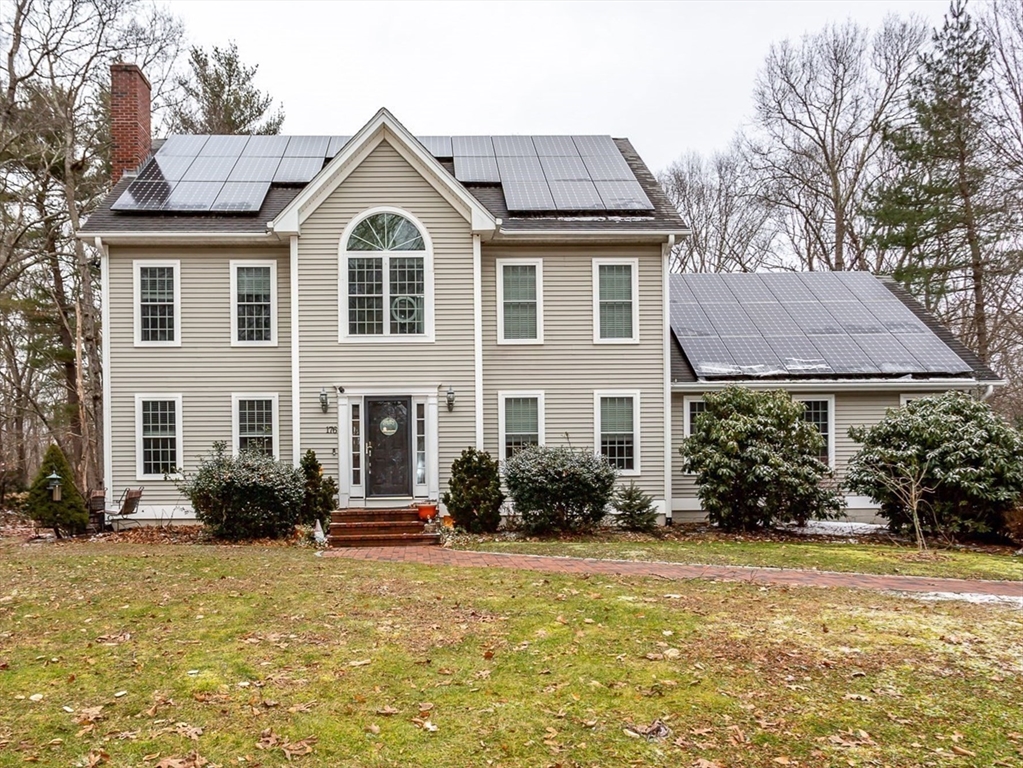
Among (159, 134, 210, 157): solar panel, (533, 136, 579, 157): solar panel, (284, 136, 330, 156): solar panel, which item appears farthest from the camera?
(533, 136, 579, 157): solar panel

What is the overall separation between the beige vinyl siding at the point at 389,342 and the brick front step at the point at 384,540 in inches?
74.5

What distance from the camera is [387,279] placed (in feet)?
48.4

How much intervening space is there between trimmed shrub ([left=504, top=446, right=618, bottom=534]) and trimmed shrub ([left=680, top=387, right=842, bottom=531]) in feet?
6.95

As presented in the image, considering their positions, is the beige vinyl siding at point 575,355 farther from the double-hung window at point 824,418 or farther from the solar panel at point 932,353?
the solar panel at point 932,353

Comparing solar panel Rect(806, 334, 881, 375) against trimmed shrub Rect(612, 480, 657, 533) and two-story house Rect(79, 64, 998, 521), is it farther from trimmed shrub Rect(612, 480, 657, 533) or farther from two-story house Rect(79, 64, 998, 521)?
trimmed shrub Rect(612, 480, 657, 533)

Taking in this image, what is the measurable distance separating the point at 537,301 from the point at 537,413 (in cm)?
238

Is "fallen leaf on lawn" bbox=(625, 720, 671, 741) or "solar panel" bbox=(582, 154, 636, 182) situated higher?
"solar panel" bbox=(582, 154, 636, 182)

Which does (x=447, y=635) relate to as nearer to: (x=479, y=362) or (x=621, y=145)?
(x=479, y=362)

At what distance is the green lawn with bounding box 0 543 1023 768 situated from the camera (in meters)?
4.39

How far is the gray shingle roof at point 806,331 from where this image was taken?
16.6 m

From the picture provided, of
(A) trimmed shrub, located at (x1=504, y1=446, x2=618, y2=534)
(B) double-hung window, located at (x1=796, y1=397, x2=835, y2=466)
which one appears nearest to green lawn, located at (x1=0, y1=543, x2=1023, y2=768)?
(A) trimmed shrub, located at (x1=504, y1=446, x2=618, y2=534)

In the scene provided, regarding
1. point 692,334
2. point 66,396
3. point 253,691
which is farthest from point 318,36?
point 253,691

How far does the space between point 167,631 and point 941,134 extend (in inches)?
1033

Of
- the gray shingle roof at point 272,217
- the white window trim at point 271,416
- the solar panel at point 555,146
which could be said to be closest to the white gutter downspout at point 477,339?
the gray shingle roof at point 272,217
